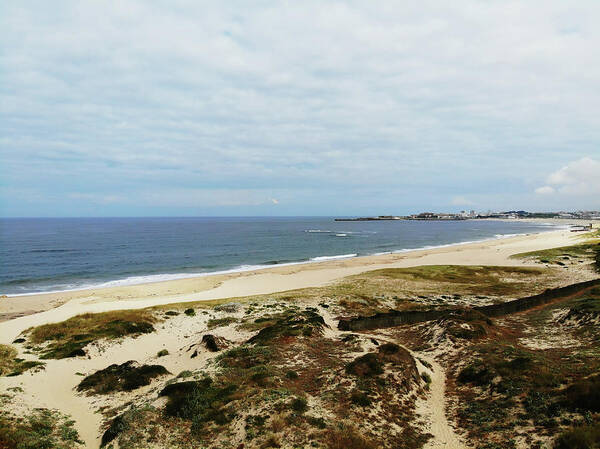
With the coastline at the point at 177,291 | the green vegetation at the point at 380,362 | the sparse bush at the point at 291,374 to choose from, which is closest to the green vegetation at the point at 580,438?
the green vegetation at the point at 380,362

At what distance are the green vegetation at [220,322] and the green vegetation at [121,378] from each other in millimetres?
10444

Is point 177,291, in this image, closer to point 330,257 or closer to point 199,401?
point 199,401

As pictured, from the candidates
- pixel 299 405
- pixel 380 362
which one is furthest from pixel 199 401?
pixel 380 362

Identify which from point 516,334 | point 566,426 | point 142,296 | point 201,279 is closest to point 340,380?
point 566,426

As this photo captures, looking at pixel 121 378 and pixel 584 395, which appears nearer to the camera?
pixel 584 395

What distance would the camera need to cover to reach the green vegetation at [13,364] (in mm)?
22203

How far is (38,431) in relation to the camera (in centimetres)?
1555

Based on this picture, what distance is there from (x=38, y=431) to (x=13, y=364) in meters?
11.0

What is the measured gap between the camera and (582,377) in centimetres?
1616

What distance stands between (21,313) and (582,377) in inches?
2039

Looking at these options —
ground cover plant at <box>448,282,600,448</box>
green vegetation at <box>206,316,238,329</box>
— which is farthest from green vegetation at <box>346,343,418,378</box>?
green vegetation at <box>206,316,238,329</box>

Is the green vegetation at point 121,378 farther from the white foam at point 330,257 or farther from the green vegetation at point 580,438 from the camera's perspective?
the white foam at point 330,257

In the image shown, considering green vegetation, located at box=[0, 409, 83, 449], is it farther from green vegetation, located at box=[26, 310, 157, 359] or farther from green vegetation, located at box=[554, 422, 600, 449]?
green vegetation, located at box=[554, 422, 600, 449]

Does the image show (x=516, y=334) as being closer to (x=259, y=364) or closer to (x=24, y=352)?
(x=259, y=364)
